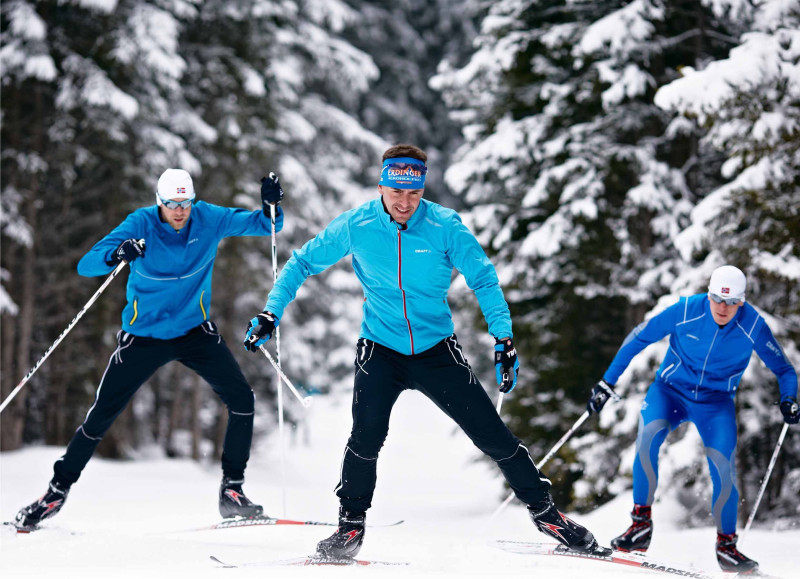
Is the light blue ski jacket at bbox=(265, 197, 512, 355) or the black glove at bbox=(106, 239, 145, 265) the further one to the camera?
the black glove at bbox=(106, 239, 145, 265)

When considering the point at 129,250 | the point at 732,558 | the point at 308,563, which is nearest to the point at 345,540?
the point at 308,563

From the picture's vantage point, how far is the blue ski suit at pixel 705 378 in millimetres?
5473

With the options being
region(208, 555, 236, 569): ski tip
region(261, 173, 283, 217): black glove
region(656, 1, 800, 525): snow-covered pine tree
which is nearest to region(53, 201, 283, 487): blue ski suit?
region(261, 173, 283, 217): black glove

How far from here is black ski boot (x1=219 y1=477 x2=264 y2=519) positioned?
5957 millimetres

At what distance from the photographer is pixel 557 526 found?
15.6 ft

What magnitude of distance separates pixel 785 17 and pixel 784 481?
14.9 feet

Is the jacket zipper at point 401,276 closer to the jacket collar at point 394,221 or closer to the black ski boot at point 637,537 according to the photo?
the jacket collar at point 394,221

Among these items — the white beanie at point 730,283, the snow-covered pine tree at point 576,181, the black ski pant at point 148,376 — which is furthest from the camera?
the snow-covered pine tree at point 576,181

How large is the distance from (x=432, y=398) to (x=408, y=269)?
0.74 meters

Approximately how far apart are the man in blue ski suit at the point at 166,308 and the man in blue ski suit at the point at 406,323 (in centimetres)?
122

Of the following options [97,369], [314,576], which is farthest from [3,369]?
[314,576]

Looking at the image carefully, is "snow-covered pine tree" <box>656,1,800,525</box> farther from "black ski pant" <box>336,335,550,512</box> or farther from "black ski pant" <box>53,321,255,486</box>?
"black ski pant" <box>53,321,255,486</box>

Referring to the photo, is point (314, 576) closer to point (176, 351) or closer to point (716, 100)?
point (176, 351)

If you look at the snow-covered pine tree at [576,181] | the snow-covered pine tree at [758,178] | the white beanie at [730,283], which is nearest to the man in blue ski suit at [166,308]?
the white beanie at [730,283]
